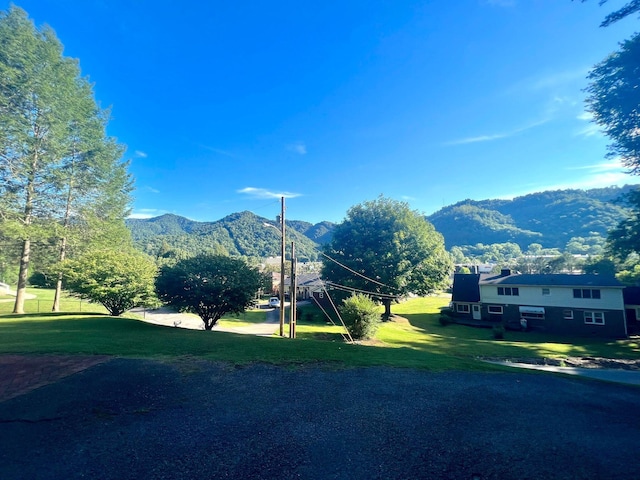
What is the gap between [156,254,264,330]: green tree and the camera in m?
16.0

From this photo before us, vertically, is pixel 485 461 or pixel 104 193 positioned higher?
pixel 104 193

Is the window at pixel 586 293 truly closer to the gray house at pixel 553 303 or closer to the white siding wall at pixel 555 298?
the gray house at pixel 553 303

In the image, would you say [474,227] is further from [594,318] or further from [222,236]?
[594,318]

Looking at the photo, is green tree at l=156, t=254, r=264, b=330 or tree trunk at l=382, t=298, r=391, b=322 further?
tree trunk at l=382, t=298, r=391, b=322

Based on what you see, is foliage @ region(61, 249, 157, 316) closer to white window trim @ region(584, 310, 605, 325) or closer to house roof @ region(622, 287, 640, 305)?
white window trim @ region(584, 310, 605, 325)

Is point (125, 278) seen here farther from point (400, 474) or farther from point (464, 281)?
point (464, 281)

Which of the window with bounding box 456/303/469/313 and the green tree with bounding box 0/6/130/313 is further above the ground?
the green tree with bounding box 0/6/130/313

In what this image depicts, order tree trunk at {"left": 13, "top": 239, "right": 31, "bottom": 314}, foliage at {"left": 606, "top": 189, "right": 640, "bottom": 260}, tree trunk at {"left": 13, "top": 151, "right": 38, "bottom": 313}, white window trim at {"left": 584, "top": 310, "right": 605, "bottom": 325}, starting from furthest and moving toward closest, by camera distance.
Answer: white window trim at {"left": 584, "top": 310, "right": 605, "bottom": 325}, tree trunk at {"left": 13, "top": 239, "right": 31, "bottom": 314}, tree trunk at {"left": 13, "top": 151, "right": 38, "bottom": 313}, foliage at {"left": 606, "top": 189, "right": 640, "bottom": 260}

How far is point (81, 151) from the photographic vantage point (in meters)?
21.6

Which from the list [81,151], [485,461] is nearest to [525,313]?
[485,461]

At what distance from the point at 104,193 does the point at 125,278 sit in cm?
941

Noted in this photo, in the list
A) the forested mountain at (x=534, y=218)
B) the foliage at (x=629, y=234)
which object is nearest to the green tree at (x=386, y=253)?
the foliage at (x=629, y=234)

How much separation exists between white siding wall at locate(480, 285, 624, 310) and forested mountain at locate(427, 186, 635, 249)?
391ft

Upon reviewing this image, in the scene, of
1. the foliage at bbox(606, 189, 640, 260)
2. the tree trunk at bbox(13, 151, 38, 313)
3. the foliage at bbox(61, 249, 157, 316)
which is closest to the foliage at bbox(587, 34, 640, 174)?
the foliage at bbox(606, 189, 640, 260)
